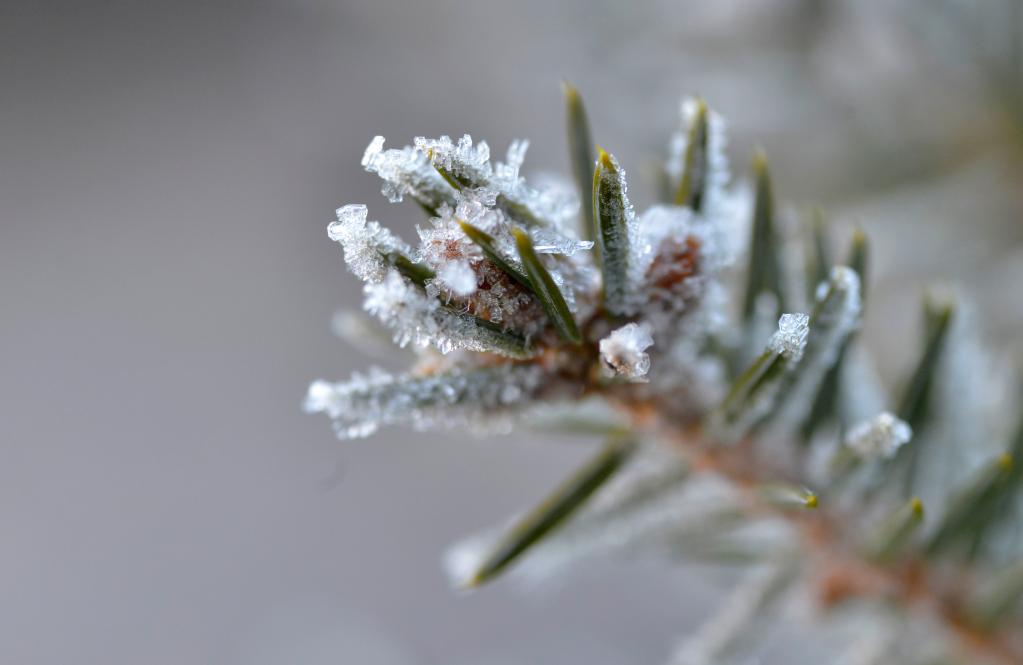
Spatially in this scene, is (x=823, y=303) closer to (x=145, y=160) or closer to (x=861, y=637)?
(x=861, y=637)

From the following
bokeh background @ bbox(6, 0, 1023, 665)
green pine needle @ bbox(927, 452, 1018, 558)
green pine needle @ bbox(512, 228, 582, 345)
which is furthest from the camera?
bokeh background @ bbox(6, 0, 1023, 665)

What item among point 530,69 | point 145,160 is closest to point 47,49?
point 145,160

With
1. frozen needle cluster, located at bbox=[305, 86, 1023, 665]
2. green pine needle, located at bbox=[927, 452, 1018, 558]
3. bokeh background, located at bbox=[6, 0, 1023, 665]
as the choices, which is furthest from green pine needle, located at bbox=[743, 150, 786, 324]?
bokeh background, located at bbox=[6, 0, 1023, 665]

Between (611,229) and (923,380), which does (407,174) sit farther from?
(923,380)

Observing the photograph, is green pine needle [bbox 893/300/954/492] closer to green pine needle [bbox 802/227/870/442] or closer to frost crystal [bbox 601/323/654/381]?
green pine needle [bbox 802/227/870/442]

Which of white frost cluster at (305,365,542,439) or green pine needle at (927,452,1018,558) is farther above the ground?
white frost cluster at (305,365,542,439)

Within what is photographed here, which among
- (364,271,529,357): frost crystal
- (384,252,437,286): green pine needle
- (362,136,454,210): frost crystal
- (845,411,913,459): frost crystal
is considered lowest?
(845,411,913,459): frost crystal
